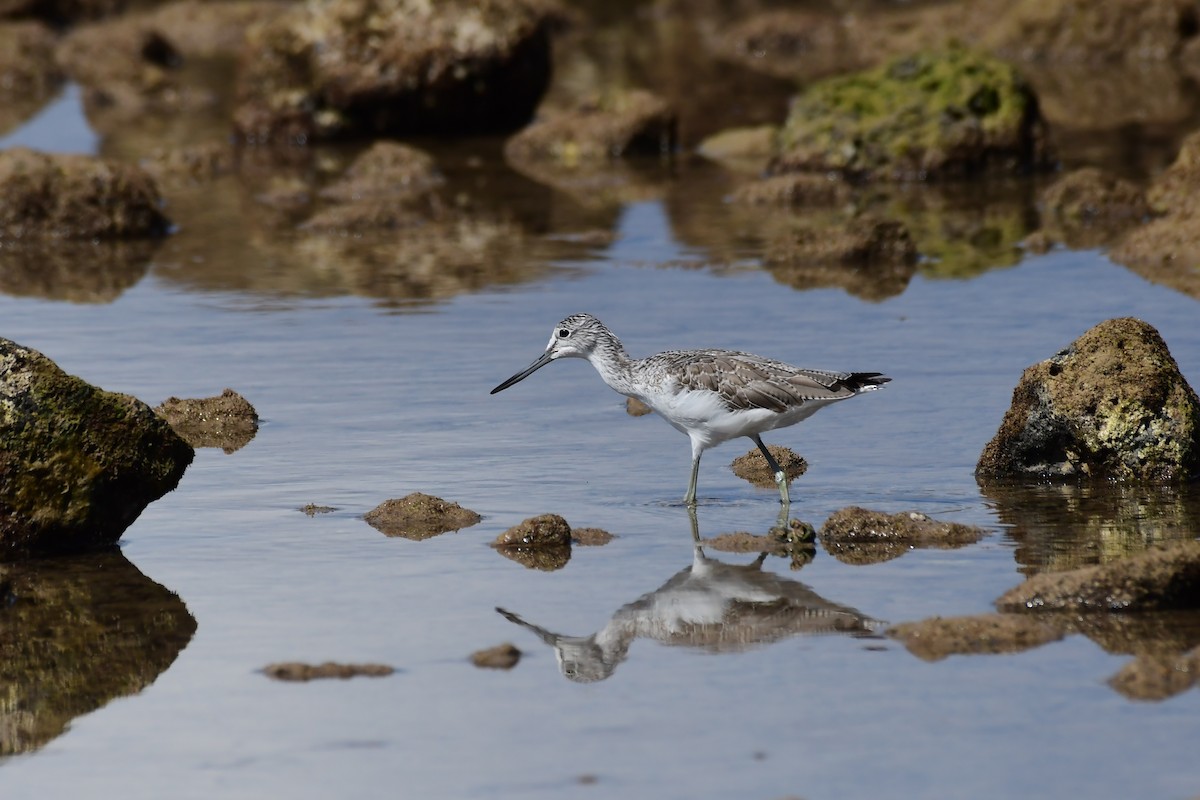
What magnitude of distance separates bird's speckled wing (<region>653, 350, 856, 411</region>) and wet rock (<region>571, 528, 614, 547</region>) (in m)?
1.20

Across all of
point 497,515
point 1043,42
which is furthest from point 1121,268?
point 1043,42

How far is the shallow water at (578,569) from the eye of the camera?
25.2 ft

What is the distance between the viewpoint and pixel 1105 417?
11711 millimetres

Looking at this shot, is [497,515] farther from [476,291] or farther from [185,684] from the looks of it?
[476,291]

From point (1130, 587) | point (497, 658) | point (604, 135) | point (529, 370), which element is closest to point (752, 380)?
point (529, 370)

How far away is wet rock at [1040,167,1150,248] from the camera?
20984 millimetres

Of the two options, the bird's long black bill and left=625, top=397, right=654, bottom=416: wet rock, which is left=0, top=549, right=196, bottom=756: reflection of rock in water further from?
left=625, top=397, right=654, bottom=416: wet rock

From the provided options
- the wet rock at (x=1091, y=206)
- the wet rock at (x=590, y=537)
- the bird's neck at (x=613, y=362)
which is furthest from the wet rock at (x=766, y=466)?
the wet rock at (x=1091, y=206)

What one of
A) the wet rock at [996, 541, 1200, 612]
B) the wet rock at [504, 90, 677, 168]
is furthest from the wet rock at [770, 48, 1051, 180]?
the wet rock at [996, 541, 1200, 612]

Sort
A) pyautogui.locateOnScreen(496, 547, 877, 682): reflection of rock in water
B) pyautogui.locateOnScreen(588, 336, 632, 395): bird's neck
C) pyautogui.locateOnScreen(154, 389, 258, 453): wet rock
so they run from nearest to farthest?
pyautogui.locateOnScreen(496, 547, 877, 682): reflection of rock in water → pyautogui.locateOnScreen(588, 336, 632, 395): bird's neck → pyautogui.locateOnScreen(154, 389, 258, 453): wet rock

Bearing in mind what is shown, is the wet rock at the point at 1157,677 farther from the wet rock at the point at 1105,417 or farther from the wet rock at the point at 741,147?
the wet rock at the point at 741,147

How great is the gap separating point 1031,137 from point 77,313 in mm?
13264

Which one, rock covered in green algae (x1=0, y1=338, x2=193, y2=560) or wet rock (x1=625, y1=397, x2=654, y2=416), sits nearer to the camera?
rock covered in green algae (x1=0, y1=338, x2=193, y2=560)

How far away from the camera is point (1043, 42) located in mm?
38500
